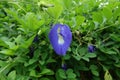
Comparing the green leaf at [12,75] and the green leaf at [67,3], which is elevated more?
the green leaf at [67,3]

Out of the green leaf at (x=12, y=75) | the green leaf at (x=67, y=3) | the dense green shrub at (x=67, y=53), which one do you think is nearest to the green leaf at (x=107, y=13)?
the dense green shrub at (x=67, y=53)

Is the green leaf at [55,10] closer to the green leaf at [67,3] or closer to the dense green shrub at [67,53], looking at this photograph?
the dense green shrub at [67,53]

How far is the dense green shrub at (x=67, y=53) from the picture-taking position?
47.4 inches

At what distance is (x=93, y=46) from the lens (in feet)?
4.30

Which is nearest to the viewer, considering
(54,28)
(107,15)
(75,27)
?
(54,28)

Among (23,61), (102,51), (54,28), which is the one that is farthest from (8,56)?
(102,51)

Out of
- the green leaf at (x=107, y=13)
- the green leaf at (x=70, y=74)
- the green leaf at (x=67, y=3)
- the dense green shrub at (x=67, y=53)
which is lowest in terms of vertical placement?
the green leaf at (x=70, y=74)

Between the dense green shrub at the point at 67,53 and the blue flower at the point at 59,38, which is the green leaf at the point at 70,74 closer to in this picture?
the dense green shrub at the point at 67,53

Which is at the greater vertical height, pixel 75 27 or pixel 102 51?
pixel 75 27

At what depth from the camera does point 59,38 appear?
1177mm

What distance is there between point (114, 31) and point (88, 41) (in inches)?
6.2

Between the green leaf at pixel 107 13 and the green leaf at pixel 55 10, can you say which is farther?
the green leaf at pixel 107 13

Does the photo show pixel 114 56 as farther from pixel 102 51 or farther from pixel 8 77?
pixel 8 77

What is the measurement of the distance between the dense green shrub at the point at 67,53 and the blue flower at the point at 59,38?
36mm
